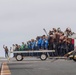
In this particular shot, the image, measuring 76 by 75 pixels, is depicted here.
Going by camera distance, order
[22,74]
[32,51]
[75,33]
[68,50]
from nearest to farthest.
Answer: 1. [22,74]
2. [68,50]
3. [32,51]
4. [75,33]

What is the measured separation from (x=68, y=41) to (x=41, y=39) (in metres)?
2.76

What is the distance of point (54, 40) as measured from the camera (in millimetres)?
33500

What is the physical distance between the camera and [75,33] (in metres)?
42.6

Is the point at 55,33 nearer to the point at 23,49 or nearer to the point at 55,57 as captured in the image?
the point at 55,57

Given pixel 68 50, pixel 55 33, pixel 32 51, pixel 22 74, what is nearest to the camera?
pixel 22 74

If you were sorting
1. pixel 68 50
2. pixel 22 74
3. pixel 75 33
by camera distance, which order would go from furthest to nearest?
pixel 75 33, pixel 68 50, pixel 22 74

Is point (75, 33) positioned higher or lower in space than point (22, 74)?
higher

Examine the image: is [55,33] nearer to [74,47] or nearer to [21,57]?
[74,47]

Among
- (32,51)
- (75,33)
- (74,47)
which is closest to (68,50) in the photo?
(74,47)

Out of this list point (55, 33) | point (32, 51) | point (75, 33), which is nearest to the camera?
point (55, 33)

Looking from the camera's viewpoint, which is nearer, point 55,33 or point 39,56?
point 55,33

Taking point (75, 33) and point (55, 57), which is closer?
point (55, 57)

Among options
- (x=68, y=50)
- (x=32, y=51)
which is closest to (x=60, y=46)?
(x=68, y=50)

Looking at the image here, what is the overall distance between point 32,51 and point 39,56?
99 cm
